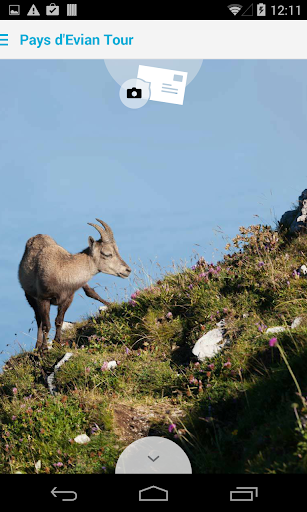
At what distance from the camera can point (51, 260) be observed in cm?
1440

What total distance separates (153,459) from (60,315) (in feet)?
26.4

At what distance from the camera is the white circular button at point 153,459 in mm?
5730

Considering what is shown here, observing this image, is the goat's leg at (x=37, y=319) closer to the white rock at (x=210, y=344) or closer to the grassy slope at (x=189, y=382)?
the grassy slope at (x=189, y=382)

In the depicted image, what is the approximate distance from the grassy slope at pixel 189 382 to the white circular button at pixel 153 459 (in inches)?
8.5

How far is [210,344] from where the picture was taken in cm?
872

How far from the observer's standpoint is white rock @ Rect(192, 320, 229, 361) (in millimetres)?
8531
